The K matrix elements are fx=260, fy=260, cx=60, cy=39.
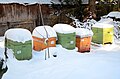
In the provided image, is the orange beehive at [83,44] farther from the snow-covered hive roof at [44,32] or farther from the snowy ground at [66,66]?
the snow-covered hive roof at [44,32]

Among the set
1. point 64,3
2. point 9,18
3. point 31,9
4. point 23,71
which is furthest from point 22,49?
point 64,3

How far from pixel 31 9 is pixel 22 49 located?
8.11 metres

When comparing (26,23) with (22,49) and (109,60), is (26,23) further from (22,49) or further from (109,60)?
(109,60)

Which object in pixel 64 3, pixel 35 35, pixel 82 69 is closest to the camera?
pixel 82 69

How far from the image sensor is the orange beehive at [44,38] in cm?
1175

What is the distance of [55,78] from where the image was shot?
9.16 m

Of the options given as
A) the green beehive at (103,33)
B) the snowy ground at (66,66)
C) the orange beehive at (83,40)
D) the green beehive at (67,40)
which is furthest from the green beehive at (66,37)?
the green beehive at (103,33)

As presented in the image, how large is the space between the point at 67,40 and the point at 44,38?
4.03ft

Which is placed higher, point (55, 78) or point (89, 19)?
point (89, 19)

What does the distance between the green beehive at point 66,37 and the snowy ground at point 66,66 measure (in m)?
0.26

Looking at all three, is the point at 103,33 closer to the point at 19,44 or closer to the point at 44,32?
the point at 44,32

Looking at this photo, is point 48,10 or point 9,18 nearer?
point 9,18

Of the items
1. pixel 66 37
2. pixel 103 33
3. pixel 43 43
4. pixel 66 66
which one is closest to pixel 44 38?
pixel 43 43

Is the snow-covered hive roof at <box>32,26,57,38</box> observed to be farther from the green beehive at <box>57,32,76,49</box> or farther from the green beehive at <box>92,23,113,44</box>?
the green beehive at <box>92,23,113,44</box>
